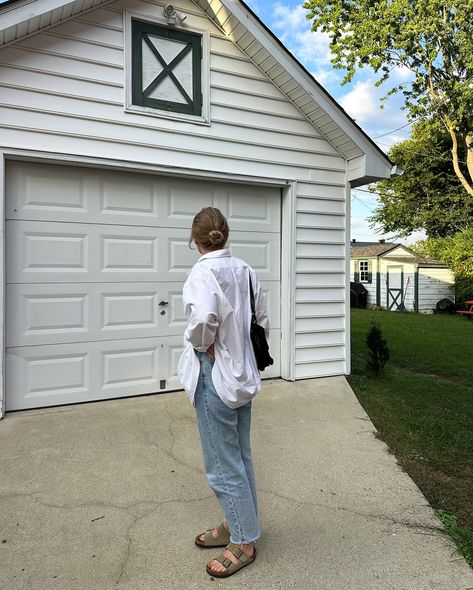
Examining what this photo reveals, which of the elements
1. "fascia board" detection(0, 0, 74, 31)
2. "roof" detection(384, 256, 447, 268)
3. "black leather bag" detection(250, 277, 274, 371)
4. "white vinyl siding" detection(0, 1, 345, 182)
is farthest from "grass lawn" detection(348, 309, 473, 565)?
"roof" detection(384, 256, 447, 268)

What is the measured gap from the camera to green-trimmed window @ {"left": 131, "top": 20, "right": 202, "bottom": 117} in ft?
15.2

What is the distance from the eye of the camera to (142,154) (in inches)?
182

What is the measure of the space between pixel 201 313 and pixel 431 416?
3.53 meters

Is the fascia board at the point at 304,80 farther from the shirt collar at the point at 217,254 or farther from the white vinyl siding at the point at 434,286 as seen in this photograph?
the white vinyl siding at the point at 434,286

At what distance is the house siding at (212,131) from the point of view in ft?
13.8

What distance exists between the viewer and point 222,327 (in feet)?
6.74

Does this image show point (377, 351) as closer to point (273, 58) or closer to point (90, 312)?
point (90, 312)

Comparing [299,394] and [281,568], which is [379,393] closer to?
[299,394]

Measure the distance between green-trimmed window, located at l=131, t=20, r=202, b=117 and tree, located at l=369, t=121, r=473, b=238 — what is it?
56.6 feet

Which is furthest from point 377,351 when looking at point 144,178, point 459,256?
point 459,256

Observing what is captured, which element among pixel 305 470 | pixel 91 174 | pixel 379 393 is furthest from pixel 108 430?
pixel 379 393

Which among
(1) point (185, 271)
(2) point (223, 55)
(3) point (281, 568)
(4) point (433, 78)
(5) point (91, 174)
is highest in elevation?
(4) point (433, 78)

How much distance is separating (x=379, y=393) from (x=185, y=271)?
277cm

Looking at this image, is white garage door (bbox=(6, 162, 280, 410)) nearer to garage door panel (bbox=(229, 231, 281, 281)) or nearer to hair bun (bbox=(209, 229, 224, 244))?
garage door panel (bbox=(229, 231, 281, 281))
